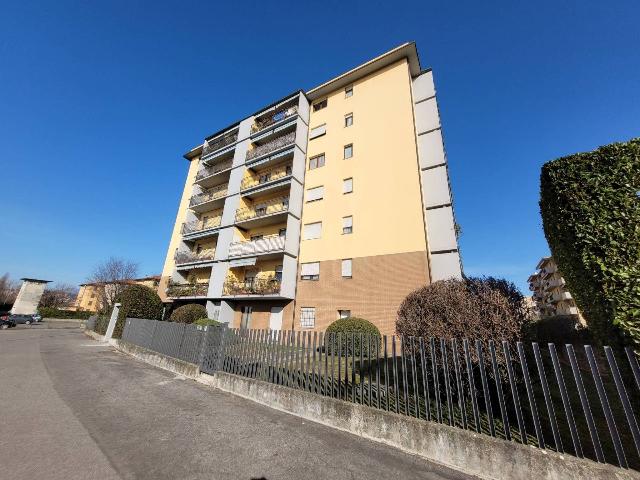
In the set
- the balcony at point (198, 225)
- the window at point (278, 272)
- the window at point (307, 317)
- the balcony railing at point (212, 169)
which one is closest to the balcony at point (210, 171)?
the balcony railing at point (212, 169)

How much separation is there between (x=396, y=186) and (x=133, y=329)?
17.2 m

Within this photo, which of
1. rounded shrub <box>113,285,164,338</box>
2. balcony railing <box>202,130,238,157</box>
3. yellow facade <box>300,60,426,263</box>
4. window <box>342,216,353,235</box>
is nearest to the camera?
yellow facade <box>300,60,426,263</box>

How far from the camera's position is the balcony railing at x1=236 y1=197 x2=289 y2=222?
21.7 meters

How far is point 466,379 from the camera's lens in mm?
5395

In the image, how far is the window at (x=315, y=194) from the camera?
20156 mm

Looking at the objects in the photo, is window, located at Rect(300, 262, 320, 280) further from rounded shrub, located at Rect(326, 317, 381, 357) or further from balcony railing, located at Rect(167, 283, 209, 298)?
rounded shrub, located at Rect(326, 317, 381, 357)

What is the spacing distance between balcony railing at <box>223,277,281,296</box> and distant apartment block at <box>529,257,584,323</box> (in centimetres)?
5125

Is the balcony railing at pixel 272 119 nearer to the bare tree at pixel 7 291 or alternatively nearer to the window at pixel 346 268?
the window at pixel 346 268

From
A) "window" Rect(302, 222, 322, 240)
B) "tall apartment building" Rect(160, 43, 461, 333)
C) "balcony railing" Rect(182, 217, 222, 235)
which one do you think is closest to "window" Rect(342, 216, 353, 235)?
"tall apartment building" Rect(160, 43, 461, 333)

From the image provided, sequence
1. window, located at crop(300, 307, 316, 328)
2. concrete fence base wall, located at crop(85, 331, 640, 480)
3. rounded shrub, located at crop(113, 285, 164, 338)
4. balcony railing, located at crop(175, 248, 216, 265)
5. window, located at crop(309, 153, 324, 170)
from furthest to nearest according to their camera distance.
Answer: balcony railing, located at crop(175, 248, 216, 265) → window, located at crop(309, 153, 324, 170) → rounded shrub, located at crop(113, 285, 164, 338) → window, located at crop(300, 307, 316, 328) → concrete fence base wall, located at crop(85, 331, 640, 480)

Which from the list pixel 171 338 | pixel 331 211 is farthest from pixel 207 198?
pixel 171 338

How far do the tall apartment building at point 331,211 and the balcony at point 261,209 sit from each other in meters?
0.12

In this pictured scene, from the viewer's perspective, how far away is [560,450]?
3406 mm

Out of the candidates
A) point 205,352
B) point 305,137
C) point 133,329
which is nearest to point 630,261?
point 205,352
